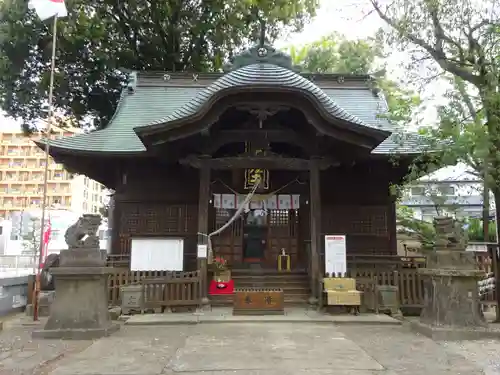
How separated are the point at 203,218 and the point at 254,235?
3.25 meters

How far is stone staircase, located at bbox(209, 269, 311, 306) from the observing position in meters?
11.2

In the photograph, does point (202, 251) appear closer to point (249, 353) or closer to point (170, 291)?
point (170, 291)

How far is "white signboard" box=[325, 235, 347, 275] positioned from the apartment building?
66.4 meters

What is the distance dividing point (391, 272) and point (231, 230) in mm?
4679

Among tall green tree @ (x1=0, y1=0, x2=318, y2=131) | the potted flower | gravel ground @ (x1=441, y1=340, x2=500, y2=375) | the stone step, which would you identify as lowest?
gravel ground @ (x1=441, y1=340, x2=500, y2=375)

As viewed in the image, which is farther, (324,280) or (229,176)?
(229,176)

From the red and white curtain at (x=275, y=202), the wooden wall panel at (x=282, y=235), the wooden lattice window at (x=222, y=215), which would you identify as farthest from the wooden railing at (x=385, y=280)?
the wooden lattice window at (x=222, y=215)

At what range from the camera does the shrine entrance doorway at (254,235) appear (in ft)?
43.4

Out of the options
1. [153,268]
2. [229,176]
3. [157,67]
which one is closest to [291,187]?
[229,176]

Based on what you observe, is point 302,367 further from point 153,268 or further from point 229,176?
point 229,176

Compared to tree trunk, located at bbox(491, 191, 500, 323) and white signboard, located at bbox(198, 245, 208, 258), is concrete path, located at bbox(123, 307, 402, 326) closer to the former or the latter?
white signboard, located at bbox(198, 245, 208, 258)

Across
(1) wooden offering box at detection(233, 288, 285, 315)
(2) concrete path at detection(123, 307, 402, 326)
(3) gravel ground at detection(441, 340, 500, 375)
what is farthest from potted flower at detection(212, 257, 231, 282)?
(3) gravel ground at detection(441, 340, 500, 375)

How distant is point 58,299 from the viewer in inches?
299

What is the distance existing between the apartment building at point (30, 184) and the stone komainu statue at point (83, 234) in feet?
219
